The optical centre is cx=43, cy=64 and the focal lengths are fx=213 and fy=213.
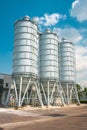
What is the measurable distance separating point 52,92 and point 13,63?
12.3m

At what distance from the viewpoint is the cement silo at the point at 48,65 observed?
50.0m

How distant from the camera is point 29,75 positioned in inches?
1693

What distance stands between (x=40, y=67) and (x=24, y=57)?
8870mm

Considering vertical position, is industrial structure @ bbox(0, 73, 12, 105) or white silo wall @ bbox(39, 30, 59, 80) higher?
white silo wall @ bbox(39, 30, 59, 80)

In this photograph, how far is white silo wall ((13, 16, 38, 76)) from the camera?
4290cm

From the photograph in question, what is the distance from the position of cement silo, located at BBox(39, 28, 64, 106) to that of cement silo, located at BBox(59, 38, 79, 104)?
6517 mm

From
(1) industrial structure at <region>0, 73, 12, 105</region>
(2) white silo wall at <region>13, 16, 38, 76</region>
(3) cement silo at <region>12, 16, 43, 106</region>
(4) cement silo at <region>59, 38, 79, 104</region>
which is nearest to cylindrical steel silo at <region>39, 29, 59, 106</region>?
(3) cement silo at <region>12, 16, 43, 106</region>

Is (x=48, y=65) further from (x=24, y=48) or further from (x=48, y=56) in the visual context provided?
(x=24, y=48)

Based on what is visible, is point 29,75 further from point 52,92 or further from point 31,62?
point 52,92

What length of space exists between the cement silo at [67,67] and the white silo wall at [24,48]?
1459 centimetres

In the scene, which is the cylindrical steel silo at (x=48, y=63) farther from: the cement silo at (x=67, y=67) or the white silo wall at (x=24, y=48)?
the cement silo at (x=67, y=67)

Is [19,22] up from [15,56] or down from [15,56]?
up

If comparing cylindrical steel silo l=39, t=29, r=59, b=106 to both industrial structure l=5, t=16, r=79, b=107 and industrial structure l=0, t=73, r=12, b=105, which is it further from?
industrial structure l=0, t=73, r=12, b=105

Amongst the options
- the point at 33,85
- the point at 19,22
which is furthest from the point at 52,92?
the point at 19,22
